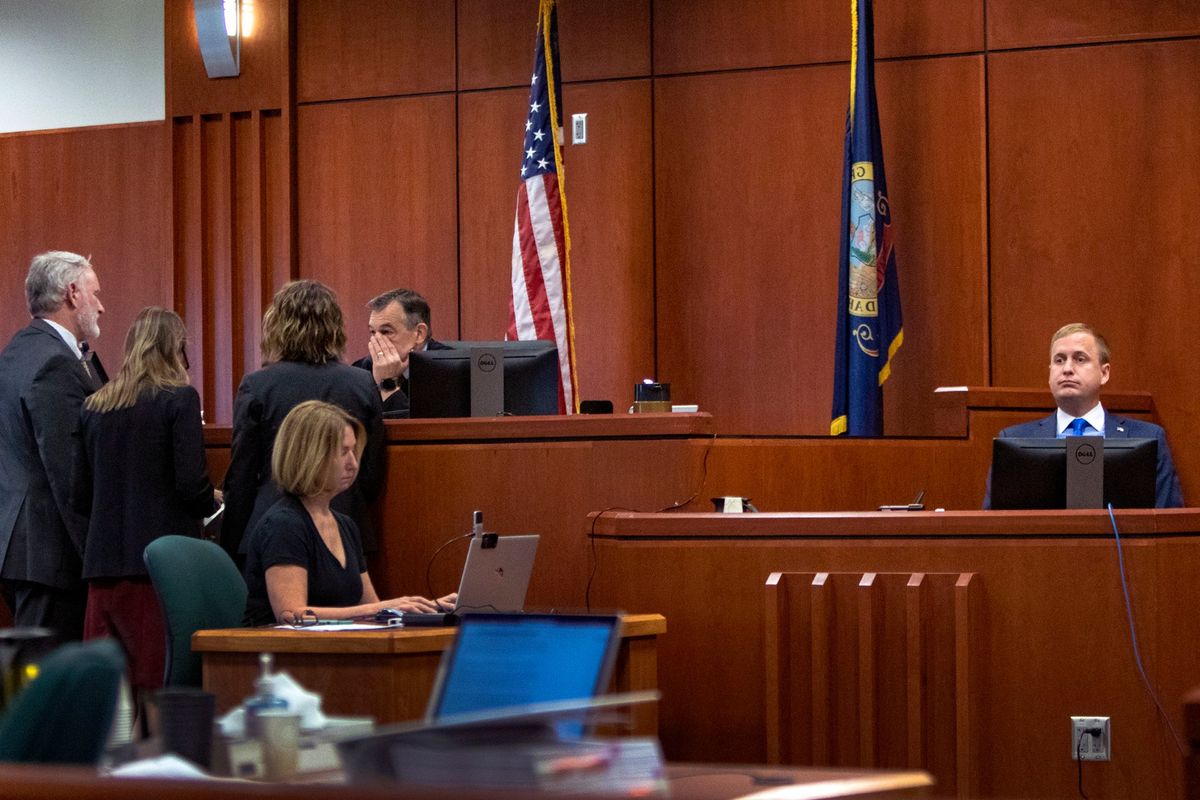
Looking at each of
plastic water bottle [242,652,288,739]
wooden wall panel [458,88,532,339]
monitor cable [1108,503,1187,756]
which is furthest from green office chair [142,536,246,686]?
wooden wall panel [458,88,532,339]

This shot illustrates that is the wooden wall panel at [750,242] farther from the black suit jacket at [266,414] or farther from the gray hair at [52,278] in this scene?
the gray hair at [52,278]

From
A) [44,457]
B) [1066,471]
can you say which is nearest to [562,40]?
[44,457]

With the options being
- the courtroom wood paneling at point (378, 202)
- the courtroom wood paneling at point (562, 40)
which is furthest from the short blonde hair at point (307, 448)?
the courtroom wood paneling at point (562, 40)

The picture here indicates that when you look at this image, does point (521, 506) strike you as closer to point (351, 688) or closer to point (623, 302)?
point (351, 688)

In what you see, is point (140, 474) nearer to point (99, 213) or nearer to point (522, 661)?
point (522, 661)

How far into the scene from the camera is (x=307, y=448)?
4.07 m

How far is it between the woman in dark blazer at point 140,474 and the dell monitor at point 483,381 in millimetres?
800

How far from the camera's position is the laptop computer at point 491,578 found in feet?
12.5

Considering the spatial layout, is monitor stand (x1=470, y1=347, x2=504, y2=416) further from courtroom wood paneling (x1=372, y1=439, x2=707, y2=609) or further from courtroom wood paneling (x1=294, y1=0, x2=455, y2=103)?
courtroom wood paneling (x1=294, y1=0, x2=455, y2=103)

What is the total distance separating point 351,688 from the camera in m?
3.54

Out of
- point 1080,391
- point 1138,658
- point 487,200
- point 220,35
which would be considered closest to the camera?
point 1138,658

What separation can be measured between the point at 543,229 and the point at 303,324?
6.91 ft

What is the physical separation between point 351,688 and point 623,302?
3850 millimetres

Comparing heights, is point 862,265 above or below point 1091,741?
above
